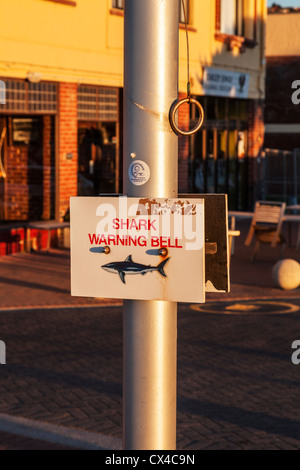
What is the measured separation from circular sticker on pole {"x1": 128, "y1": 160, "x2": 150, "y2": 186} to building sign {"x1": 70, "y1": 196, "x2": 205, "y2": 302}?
0.08m

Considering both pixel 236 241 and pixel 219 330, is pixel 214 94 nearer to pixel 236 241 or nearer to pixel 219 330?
pixel 236 241

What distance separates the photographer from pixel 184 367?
9586 millimetres

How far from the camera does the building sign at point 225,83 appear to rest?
80.4 ft

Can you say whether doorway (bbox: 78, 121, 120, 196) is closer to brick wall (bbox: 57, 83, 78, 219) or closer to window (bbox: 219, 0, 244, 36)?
brick wall (bbox: 57, 83, 78, 219)

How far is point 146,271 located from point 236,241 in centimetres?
1832

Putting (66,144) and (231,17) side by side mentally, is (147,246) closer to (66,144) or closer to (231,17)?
(66,144)

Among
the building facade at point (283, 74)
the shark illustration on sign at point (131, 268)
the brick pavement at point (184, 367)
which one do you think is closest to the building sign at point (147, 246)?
the shark illustration on sign at point (131, 268)

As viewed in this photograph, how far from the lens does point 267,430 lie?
7.47m

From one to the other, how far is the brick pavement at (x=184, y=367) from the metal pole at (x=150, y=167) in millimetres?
3176

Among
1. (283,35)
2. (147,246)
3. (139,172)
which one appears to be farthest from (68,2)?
(283,35)

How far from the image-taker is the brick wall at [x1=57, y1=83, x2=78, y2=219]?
1928 centimetres

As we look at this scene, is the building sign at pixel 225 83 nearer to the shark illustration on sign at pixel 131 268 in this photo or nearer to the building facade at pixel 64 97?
the building facade at pixel 64 97

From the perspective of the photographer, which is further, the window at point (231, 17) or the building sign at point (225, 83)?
the window at point (231, 17)
